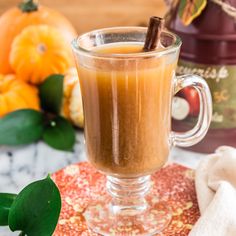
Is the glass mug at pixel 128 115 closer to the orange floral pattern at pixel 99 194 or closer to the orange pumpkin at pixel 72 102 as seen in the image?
the orange floral pattern at pixel 99 194


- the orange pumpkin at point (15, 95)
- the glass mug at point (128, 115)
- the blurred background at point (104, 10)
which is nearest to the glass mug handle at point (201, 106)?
the glass mug at point (128, 115)

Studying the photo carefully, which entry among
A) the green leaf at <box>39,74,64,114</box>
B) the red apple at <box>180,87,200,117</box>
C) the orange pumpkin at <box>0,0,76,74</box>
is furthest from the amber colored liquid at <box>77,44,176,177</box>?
the orange pumpkin at <box>0,0,76,74</box>

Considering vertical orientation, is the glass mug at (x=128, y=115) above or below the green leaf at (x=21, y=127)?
above

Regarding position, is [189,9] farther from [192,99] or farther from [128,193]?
[128,193]

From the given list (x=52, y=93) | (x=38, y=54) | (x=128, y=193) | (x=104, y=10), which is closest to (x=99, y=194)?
(x=128, y=193)

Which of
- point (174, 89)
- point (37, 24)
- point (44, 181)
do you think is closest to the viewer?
point (44, 181)

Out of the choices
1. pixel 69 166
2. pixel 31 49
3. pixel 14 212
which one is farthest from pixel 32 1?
pixel 14 212

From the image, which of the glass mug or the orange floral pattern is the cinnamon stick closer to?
the glass mug

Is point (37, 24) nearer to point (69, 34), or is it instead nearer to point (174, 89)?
point (69, 34)
